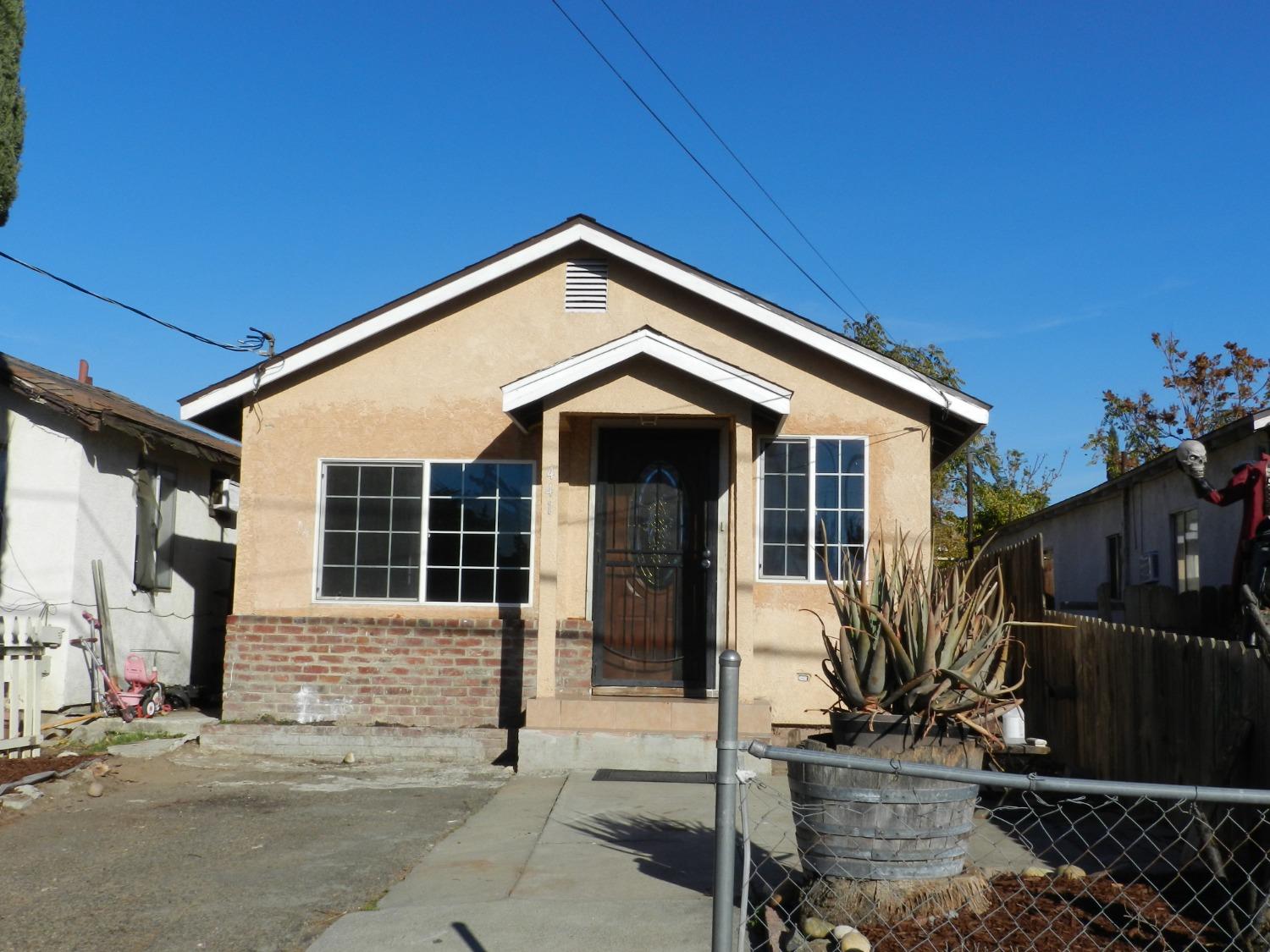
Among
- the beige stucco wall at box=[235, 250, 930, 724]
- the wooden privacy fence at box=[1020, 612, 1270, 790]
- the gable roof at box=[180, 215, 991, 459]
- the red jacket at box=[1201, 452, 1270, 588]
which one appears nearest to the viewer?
the wooden privacy fence at box=[1020, 612, 1270, 790]

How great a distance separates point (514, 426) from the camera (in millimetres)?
10656

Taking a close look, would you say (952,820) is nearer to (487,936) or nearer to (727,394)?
(487,936)

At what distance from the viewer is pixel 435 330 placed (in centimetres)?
1084

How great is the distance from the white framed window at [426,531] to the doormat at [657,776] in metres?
2.07

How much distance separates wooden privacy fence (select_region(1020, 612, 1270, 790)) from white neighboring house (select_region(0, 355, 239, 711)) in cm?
857

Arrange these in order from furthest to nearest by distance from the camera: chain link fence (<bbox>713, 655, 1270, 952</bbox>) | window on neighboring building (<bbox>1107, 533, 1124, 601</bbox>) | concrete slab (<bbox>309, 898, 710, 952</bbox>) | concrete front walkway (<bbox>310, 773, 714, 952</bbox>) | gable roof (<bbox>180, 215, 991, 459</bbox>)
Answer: window on neighboring building (<bbox>1107, 533, 1124, 601</bbox>) → gable roof (<bbox>180, 215, 991, 459</bbox>) → concrete front walkway (<bbox>310, 773, 714, 952</bbox>) → concrete slab (<bbox>309, 898, 710, 952</bbox>) → chain link fence (<bbox>713, 655, 1270, 952</bbox>)

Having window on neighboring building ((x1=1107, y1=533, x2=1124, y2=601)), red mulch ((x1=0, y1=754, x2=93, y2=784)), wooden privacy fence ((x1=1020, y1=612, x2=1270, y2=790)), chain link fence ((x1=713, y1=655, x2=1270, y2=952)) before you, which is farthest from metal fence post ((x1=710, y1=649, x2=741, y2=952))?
window on neighboring building ((x1=1107, y1=533, x2=1124, y2=601))

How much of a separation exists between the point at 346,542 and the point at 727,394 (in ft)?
12.6

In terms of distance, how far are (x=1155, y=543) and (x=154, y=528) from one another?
1214 centimetres

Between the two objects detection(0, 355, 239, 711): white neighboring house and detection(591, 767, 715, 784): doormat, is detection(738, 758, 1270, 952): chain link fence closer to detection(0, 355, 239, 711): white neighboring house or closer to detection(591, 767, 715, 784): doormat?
detection(591, 767, 715, 784): doormat

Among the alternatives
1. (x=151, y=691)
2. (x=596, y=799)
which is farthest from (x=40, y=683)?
(x=596, y=799)

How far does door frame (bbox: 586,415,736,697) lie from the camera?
10164 mm

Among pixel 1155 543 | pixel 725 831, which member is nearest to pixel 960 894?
pixel 725 831

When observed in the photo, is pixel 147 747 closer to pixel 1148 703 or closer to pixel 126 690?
pixel 126 690
